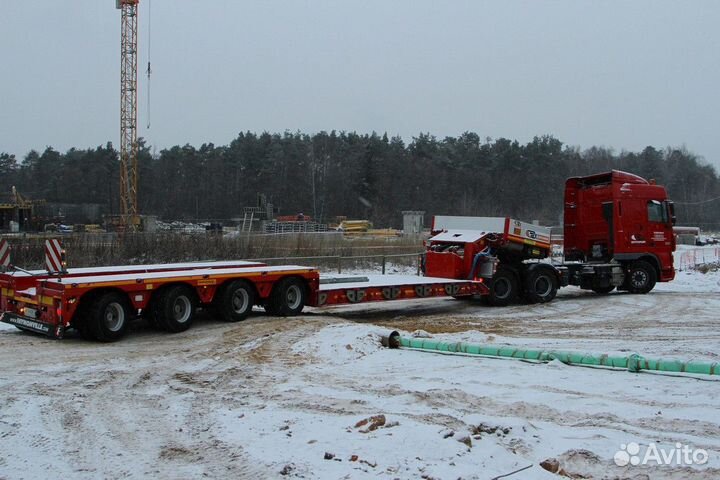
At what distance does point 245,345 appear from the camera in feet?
33.8

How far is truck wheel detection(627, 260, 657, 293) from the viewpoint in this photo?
1970 cm

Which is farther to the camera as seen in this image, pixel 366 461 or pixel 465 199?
pixel 465 199

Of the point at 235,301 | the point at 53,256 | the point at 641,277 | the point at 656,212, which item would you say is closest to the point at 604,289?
the point at 641,277

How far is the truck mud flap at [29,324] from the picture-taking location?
10.8m

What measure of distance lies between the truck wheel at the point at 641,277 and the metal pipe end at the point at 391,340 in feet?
40.6

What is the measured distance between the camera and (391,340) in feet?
32.1

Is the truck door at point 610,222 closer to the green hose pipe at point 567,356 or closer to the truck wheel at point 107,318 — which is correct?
the green hose pipe at point 567,356

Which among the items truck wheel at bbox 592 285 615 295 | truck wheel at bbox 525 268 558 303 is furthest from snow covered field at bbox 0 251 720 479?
truck wheel at bbox 592 285 615 295

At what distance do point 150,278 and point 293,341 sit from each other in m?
3.00

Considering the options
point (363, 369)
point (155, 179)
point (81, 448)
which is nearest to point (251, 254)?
point (363, 369)

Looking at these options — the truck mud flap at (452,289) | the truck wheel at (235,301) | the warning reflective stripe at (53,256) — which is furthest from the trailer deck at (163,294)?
the truck mud flap at (452,289)

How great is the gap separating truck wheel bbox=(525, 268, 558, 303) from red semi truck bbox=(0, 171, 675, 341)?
0.09ft

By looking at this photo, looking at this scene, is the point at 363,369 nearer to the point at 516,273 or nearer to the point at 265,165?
the point at 516,273

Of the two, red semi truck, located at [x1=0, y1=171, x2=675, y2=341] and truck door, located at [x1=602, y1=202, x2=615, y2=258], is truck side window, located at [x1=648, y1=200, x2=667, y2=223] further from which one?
truck door, located at [x1=602, y1=202, x2=615, y2=258]
